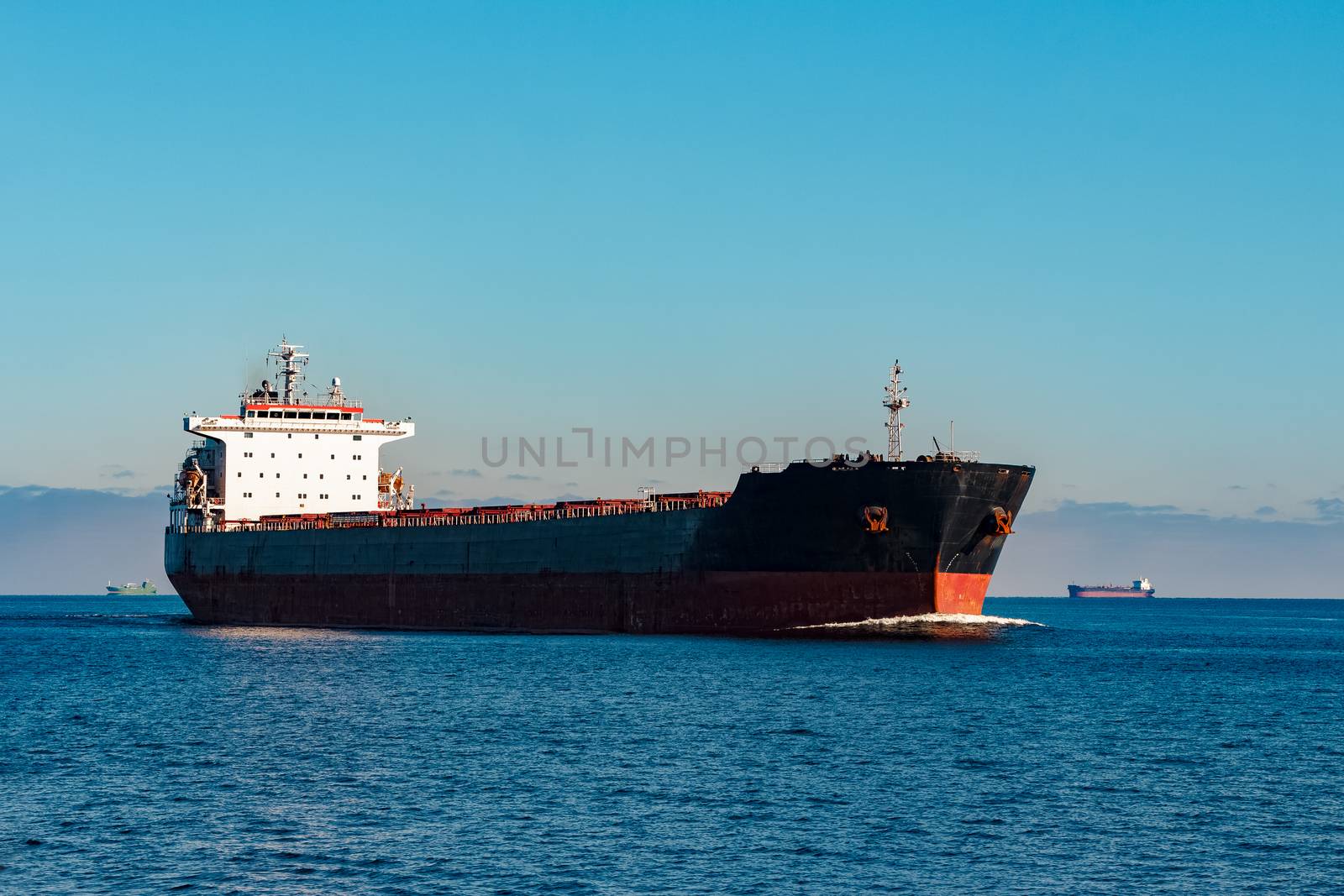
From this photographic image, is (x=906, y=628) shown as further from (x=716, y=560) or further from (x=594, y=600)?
(x=594, y=600)

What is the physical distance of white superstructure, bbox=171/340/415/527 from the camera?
62.7 metres

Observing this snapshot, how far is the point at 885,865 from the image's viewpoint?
54.5 ft

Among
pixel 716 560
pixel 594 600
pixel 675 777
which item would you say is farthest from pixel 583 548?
pixel 675 777

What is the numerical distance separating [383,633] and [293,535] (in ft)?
25.5

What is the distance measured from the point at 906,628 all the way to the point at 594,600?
1193cm

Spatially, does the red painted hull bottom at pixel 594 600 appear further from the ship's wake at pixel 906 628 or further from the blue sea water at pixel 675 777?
the blue sea water at pixel 675 777

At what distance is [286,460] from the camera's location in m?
63.4

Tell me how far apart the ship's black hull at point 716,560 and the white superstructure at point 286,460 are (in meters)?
6.51

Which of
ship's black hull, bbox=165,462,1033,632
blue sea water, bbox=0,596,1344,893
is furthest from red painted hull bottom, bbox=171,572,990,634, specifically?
blue sea water, bbox=0,596,1344,893

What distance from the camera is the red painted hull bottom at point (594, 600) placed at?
40875mm

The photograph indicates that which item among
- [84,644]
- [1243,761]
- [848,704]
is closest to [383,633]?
[84,644]

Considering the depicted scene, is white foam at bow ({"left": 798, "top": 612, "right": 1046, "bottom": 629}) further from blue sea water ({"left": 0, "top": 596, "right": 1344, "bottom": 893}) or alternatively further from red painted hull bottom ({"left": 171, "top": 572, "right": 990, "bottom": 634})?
blue sea water ({"left": 0, "top": 596, "right": 1344, "bottom": 893})

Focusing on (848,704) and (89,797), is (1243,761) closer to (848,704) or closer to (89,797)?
(848,704)

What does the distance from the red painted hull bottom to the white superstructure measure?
3946mm
